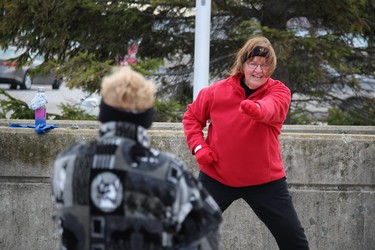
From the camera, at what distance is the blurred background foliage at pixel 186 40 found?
9625 mm

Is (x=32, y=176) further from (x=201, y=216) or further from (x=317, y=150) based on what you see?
(x=201, y=216)

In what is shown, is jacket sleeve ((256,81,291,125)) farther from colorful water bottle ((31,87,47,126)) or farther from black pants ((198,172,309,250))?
colorful water bottle ((31,87,47,126))

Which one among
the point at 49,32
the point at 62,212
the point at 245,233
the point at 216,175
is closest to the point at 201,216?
the point at 62,212

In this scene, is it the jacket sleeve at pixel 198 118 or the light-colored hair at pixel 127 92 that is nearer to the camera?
the light-colored hair at pixel 127 92

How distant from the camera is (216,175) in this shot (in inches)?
194

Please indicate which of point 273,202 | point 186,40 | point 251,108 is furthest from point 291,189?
point 186,40

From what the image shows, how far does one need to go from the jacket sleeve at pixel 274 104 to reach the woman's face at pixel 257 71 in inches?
3.8

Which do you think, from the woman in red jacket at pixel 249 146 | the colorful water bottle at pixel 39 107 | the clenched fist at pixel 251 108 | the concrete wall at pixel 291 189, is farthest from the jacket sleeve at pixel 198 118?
the colorful water bottle at pixel 39 107

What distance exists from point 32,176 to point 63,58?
4.56 metres

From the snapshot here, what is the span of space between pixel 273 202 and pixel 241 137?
1.53 feet

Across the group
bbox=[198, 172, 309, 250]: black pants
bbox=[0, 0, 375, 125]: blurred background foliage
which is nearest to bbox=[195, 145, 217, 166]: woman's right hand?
bbox=[198, 172, 309, 250]: black pants

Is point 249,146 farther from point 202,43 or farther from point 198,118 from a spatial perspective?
point 202,43

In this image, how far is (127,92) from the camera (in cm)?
309

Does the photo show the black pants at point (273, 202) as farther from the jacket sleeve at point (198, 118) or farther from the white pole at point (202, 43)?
the white pole at point (202, 43)
